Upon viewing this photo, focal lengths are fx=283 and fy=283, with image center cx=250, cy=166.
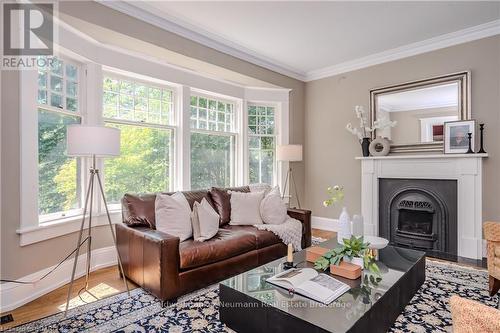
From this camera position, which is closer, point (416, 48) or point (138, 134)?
point (138, 134)

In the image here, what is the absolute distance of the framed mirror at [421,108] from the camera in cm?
376

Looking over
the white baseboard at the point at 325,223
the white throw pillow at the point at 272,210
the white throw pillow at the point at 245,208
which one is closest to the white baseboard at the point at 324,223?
the white baseboard at the point at 325,223

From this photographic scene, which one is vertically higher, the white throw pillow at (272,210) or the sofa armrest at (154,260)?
the white throw pillow at (272,210)

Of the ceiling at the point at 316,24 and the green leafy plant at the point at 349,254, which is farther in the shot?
the ceiling at the point at 316,24

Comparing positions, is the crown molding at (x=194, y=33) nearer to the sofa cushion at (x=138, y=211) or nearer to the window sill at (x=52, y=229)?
the sofa cushion at (x=138, y=211)

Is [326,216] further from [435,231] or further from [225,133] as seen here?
[225,133]

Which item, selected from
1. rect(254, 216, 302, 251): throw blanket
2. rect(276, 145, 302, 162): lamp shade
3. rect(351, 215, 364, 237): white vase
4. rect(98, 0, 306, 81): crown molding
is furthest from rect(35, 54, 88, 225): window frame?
rect(351, 215, 364, 237): white vase

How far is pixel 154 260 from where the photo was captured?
7.57 feet

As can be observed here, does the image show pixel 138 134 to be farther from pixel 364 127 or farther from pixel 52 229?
pixel 364 127

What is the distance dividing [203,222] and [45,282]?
4.94ft

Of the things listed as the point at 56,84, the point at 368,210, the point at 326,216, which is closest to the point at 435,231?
the point at 368,210

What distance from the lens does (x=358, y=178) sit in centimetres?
469

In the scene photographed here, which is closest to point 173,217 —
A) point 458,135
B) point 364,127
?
point 364,127

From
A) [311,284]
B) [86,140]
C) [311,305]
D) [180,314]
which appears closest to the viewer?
[311,305]
